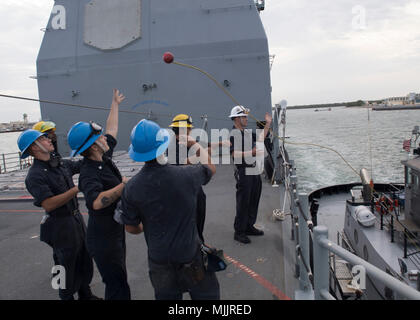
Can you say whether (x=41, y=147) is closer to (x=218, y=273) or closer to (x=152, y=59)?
(x=218, y=273)

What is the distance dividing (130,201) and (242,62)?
8.62 meters

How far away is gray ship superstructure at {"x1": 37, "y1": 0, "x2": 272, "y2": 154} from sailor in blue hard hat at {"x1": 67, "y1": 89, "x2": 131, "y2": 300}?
7725 mm

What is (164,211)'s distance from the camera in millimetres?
1873

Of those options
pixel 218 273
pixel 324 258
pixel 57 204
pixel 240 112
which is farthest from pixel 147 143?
pixel 240 112

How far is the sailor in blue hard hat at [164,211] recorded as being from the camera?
1.86 metres

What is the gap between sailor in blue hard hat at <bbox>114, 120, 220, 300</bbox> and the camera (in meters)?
1.86

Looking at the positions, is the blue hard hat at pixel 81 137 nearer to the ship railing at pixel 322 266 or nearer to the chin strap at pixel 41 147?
the chin strap at pixel 41 147

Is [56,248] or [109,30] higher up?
[109,30]

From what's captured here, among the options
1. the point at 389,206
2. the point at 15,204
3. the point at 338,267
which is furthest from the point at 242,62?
the point at 15,204

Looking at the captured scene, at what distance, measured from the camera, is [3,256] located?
426cm

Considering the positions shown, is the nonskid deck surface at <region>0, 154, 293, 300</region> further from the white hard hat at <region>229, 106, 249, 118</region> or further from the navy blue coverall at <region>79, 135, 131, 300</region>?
the white hard hat at <region>229, 106, 249, 118</region>

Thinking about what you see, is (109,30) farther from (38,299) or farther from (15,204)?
(38,299)

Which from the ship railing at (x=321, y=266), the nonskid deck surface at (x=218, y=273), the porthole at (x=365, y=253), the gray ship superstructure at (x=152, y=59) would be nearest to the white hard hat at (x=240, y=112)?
the ship railing at (x=321, y=266)

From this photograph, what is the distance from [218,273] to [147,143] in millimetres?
2055
